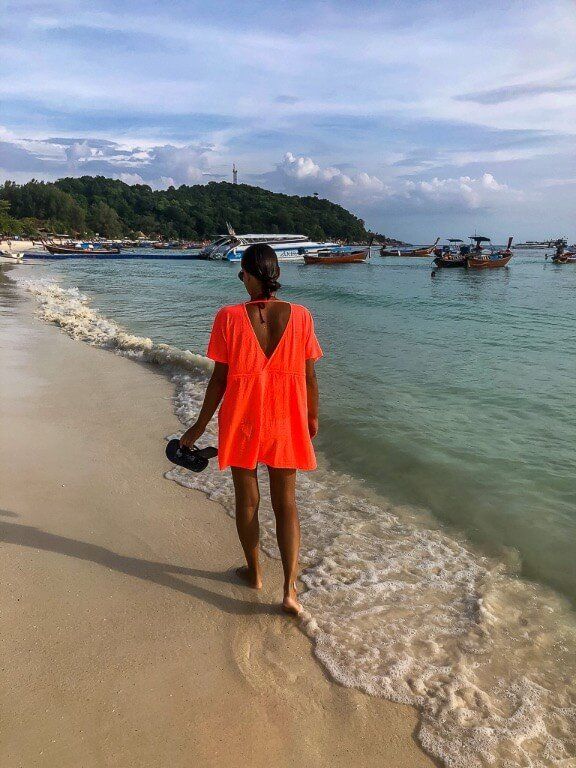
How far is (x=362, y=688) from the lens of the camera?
2365mm

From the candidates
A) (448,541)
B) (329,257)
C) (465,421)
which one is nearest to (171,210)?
(329,257)

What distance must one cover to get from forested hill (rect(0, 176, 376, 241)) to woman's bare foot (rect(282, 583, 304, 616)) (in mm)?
121543

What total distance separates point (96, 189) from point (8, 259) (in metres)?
122

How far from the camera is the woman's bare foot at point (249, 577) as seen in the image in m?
3.00

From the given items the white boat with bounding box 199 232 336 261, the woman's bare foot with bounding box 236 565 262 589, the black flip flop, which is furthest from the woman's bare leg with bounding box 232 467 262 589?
the white boat with bounding box 199 232 336 261

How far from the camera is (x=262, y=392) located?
8.20ft

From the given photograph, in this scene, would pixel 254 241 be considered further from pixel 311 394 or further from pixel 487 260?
pixel 311 394

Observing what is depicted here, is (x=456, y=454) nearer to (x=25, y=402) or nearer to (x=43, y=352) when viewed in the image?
(x=25, y=402)

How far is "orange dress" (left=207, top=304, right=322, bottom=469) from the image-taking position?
2.45 meters

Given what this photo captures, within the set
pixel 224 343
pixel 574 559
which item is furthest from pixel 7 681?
pixel 574 559

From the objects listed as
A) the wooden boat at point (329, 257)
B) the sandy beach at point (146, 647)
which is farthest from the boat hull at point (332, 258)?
the sandy beach at point (146, 647)

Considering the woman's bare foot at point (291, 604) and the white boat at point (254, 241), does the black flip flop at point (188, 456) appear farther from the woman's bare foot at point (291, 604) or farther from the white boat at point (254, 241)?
the white boat at point (254, 241)

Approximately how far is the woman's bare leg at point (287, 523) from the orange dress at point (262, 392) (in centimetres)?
12

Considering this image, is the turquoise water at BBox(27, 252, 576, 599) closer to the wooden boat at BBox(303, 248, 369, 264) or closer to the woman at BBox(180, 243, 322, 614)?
the woman at BBox(180, 243, 322, 614)
